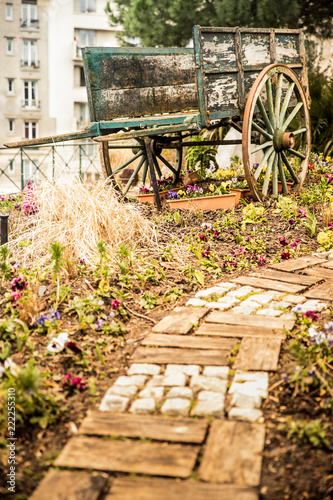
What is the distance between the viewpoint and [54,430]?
196 centimetres

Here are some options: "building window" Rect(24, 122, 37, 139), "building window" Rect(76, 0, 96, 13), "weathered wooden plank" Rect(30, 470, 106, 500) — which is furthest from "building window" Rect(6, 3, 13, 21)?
"weathered wooden plank" Rect(30, 470, 106, 500)

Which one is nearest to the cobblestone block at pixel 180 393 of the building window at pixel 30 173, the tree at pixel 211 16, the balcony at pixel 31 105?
the building window at pixel 30 173

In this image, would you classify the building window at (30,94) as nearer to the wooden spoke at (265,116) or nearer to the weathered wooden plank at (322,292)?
the wooden spoke at (265,116)

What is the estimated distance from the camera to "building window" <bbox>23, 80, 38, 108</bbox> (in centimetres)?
2761

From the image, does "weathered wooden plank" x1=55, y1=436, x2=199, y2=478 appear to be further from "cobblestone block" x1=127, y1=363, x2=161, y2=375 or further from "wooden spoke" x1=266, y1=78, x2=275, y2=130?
"wooden spoke" x1=266, y1=78, x2=275, y2=130

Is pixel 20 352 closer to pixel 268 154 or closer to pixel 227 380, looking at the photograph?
pixel 227 380

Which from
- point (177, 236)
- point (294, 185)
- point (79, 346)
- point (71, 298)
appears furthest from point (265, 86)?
point (79, 346)

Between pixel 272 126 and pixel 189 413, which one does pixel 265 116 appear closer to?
pixel 272 126

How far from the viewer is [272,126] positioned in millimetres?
5125

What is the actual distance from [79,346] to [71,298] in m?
0.51

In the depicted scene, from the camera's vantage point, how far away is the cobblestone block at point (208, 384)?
84.5 inches

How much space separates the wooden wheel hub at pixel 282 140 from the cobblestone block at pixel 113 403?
3.55m

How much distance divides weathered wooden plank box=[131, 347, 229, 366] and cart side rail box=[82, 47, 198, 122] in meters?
3.04

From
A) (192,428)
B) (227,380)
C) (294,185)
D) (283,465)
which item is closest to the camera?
(283,465)
